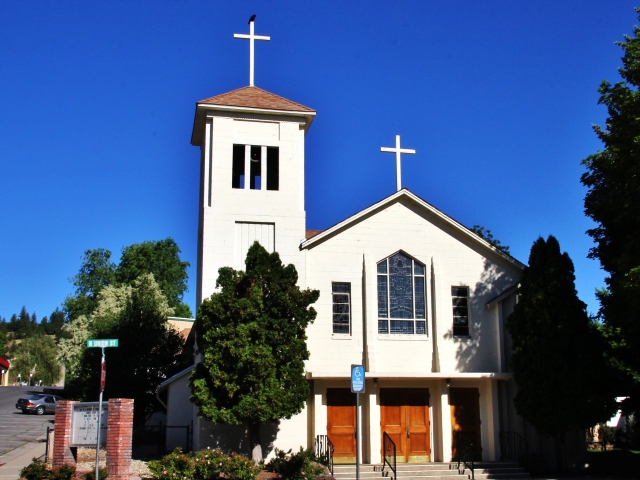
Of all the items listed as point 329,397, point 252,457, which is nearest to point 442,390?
point 329,397

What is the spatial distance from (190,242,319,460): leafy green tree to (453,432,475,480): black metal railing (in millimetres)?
5190

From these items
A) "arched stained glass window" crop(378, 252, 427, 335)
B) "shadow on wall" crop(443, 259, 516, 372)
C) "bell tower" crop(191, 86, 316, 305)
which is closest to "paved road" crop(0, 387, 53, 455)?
"bell tower" crop(191, 86, 316, 305)

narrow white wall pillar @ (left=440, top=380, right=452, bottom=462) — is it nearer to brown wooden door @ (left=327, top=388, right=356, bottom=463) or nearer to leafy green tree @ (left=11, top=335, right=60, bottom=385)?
brown wooden door @ (left=327, top=388, right=356, bottom=463)

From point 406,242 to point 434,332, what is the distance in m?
2.93

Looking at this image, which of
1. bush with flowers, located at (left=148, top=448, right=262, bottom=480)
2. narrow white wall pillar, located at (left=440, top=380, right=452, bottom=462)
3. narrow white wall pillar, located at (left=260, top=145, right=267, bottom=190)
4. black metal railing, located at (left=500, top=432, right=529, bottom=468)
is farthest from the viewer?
narrow white wall pillar, located at (left=260, top=145, right=267, bottom=190)

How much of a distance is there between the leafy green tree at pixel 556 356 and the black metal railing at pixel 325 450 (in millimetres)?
5613

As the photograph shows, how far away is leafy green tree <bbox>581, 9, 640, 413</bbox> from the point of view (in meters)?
19.4

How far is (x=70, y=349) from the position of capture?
42250 mm

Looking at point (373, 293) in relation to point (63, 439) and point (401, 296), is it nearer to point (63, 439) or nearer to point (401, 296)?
point (401, 296)

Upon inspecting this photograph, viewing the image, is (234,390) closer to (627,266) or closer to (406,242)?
(406,242)

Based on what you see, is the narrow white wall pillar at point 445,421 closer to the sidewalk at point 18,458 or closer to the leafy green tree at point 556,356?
the leafy green tree at point 556,356

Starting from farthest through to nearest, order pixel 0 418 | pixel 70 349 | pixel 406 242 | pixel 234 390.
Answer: pixel 70 349 → pixel 0 418 → pixel 406 242 → pixel 234 390

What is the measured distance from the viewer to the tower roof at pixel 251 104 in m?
22.4

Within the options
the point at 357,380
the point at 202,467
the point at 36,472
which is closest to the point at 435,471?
the point at 202,467
